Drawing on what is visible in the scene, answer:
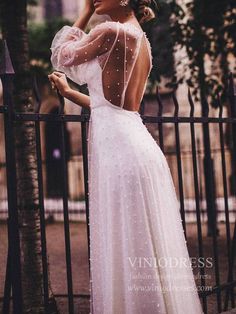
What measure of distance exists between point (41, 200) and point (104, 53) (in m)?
0.85

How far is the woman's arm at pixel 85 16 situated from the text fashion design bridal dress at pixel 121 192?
0.43 feet

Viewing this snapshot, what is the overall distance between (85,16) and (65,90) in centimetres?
41

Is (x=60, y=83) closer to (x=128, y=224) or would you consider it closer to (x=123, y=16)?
(x=123, y=16)

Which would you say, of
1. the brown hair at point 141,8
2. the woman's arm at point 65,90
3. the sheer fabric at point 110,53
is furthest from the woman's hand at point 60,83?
the brown hair at point 141,8

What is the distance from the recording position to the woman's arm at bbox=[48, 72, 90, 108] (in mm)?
3109

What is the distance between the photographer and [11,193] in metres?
3.04

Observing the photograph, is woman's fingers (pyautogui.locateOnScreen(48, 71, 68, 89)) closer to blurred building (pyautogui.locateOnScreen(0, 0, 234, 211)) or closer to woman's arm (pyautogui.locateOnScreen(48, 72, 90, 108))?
woman's arm (pyautogui.locateOnScreen(48, 72, 90, 108))

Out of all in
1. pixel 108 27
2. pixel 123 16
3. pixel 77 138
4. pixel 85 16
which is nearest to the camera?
pixel 108 27

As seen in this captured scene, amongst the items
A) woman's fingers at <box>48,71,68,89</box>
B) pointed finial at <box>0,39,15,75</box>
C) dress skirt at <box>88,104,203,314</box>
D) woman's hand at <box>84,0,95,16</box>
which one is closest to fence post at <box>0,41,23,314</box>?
pointed finial at <box>0,39,15,75</box>

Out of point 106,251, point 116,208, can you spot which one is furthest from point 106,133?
point 106,251

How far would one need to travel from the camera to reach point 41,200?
319 cm

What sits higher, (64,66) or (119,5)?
(119,5)

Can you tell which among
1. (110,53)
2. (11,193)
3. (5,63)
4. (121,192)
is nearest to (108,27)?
(110,53)

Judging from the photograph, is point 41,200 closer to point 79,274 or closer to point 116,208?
point 116,208
